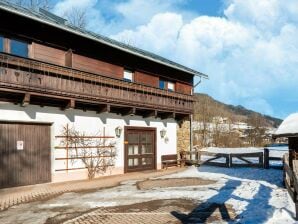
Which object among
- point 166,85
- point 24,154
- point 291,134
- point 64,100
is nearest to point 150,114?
point 166,85

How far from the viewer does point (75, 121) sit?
17062 mm

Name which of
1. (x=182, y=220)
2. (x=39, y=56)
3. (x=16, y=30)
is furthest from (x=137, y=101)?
(x=182, y=220)

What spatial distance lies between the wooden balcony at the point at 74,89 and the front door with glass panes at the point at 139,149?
4.22 feet

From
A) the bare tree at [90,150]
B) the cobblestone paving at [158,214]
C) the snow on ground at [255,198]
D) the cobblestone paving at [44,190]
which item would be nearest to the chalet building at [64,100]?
the bare tree at [90,150]

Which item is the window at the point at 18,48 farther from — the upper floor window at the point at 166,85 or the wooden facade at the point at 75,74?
the upper floor window at the point at 166,85

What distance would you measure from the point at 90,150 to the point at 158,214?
350 inches

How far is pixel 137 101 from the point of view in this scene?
→ 19375mm

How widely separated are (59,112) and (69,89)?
1.37 meters

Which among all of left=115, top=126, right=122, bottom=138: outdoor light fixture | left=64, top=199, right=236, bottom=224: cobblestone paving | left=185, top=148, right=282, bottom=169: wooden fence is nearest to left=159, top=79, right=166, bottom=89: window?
left=185, top=148, right=282, bottom=169: wooden fence

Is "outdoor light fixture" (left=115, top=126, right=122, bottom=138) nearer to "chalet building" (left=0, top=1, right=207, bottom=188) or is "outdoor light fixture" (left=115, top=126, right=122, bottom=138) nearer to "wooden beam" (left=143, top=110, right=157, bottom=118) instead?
"chalet building" (left=0, top=1, right=207, bottom=188)

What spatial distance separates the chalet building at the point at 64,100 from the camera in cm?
1423

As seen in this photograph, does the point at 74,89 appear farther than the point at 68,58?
No

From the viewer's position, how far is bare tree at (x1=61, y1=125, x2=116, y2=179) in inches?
657

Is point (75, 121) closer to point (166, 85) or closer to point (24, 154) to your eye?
point (24, 154)
